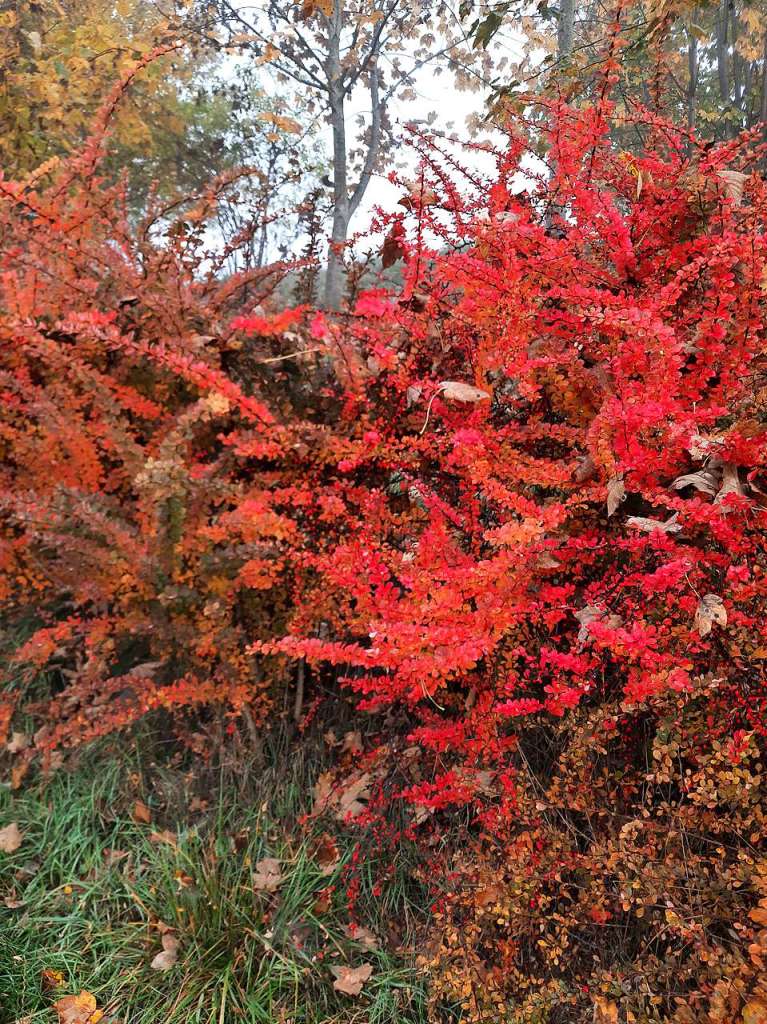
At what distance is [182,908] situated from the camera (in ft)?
5.94

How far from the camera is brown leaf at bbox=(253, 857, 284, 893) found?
6.12 ft

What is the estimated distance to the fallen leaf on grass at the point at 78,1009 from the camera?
165 cm

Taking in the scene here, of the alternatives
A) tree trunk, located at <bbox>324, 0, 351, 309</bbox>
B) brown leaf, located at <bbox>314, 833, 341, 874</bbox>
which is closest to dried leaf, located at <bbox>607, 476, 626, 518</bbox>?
brown leaf, located at <bbox>314, 833, 341, 874</bbox>

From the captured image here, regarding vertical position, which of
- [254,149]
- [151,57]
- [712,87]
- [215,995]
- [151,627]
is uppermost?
[712,87]

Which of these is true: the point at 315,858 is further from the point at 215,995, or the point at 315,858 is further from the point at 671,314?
the point at 671,314

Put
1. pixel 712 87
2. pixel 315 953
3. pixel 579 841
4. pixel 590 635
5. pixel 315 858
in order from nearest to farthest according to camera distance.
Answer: pixel 590 635
pixel 579 841
pixel 315 953
pixel 315 858
pixel 712 87

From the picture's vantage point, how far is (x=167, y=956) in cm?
175

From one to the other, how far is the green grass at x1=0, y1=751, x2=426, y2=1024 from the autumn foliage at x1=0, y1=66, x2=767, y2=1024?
0.67 feet

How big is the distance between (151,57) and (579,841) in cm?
237

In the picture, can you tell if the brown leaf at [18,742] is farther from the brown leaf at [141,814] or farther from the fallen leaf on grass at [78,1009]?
the fallen leaf on grass at [78,1009]

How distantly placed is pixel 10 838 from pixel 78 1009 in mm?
651

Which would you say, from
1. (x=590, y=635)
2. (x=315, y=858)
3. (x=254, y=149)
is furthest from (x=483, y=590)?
(x=254, y=149)

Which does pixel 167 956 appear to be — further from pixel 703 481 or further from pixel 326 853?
pixel 703 481

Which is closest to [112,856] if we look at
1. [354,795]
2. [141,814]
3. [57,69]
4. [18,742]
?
[141,814]
